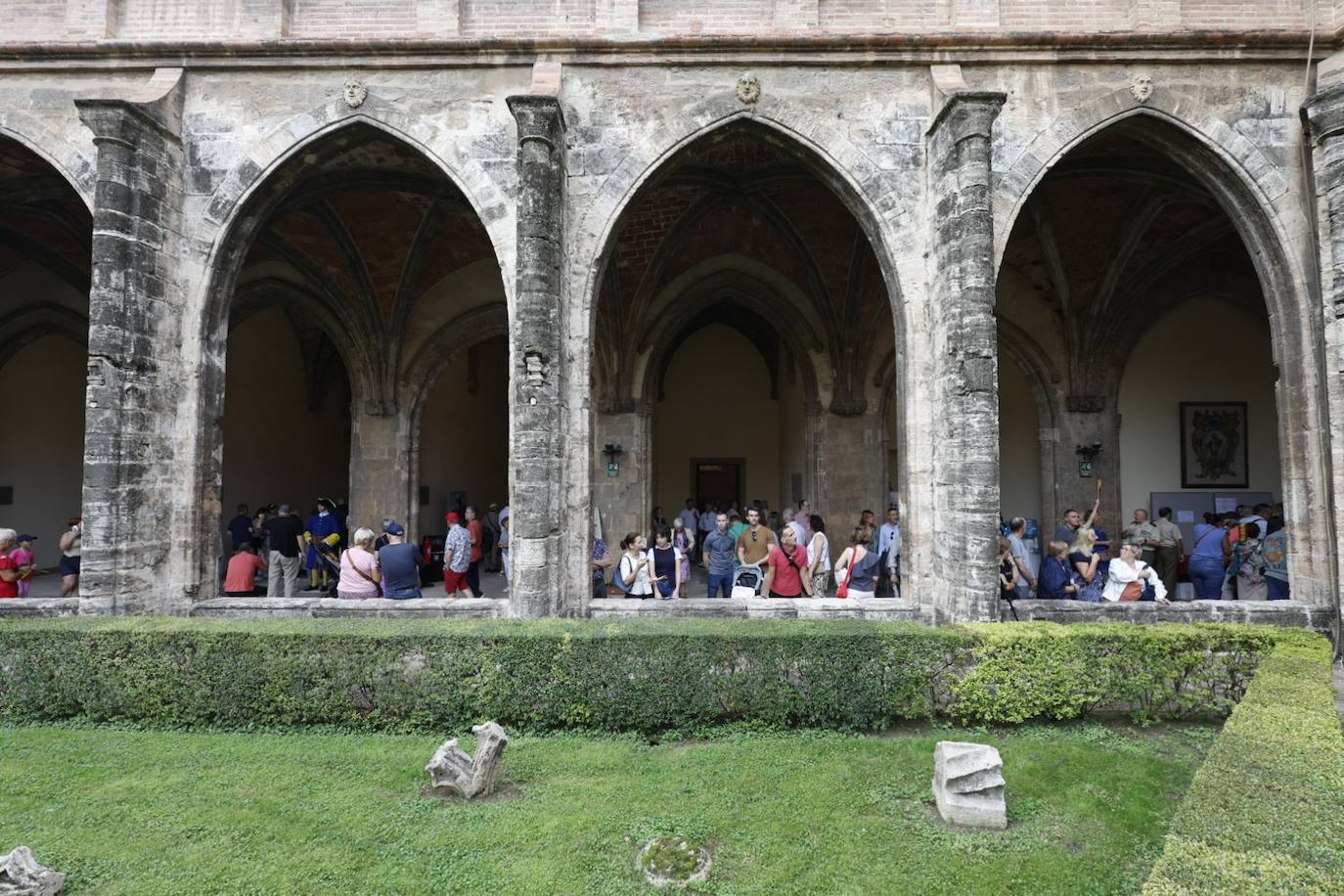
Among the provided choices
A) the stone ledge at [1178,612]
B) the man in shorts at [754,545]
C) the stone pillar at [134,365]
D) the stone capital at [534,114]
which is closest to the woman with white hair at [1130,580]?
the stone ledge at [1178,612]

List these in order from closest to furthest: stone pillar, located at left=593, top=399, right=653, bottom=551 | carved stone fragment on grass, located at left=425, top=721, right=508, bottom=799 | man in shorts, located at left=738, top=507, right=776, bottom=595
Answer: carved stone fragment on grass, located at left=425, top=721, right=508, bottom=799 → man in shorts, located at left=738, top=507, right=776, bottom=595 → stone pillar, located at left=593, top=399, right=653, bottom=551

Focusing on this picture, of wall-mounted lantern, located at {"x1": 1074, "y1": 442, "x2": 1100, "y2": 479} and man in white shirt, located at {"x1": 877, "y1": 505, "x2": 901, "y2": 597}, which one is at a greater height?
wall-mounted lantern, located at {"x1": 1074, "y1": 442, "x2": 1100, "y2": 479}

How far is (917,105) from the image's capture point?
6.79 metres

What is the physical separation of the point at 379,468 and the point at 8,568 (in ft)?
15.2

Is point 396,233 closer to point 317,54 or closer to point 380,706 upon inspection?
point 317,54

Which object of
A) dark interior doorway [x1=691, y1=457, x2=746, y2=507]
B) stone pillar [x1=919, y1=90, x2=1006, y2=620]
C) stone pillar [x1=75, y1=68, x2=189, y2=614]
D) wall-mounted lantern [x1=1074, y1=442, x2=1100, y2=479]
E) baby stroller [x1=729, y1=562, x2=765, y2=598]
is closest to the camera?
stone pillar [x1=919, y1=90, x2=1006, y2=620]

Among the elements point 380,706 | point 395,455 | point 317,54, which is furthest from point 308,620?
point 395,455

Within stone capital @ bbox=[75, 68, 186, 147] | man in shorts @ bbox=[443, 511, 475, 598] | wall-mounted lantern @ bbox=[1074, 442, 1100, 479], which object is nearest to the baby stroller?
man in shorts @ bbox=[443, 511, 475, 598]

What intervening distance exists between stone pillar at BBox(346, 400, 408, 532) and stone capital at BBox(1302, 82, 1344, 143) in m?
11.1

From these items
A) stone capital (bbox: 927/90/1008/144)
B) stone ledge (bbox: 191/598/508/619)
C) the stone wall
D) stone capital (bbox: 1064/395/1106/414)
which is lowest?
stone ledge (bbox: 191/598/508/619)

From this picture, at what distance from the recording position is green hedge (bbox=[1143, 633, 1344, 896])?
7.12 feet

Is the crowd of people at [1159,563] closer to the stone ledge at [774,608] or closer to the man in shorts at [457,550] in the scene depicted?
the stone ledge at [774,608]

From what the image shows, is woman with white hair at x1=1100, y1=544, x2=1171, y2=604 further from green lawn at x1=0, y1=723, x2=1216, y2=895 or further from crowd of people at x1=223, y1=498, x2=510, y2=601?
A: crowd of people at x1=223, y1=498, x2=510, y2=601

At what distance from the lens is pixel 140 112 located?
20.6 ft
